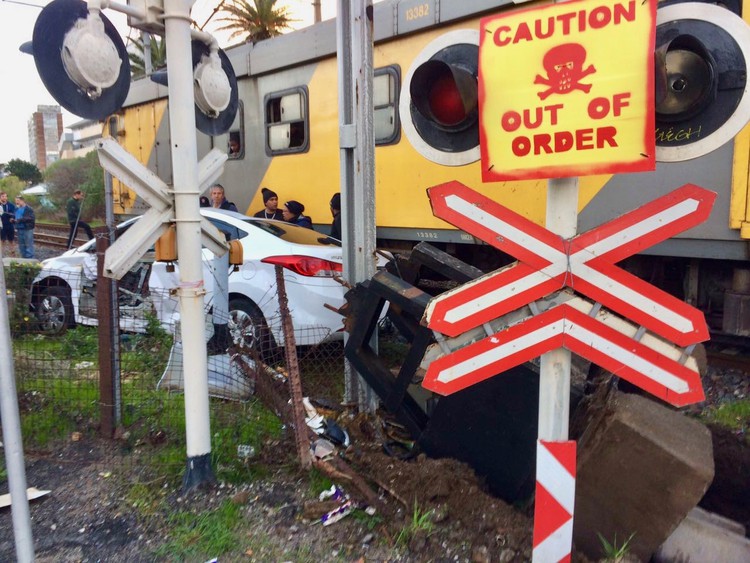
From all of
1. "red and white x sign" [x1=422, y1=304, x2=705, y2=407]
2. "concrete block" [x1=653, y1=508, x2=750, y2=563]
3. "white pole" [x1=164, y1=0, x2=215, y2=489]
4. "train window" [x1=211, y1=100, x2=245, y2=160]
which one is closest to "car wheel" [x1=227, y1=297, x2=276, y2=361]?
"white pole" [x1=164, y1=0, x2=215, y2=489]

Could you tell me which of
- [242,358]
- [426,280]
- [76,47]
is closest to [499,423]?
[426,280]

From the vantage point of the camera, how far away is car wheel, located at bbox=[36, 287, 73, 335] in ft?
20.2

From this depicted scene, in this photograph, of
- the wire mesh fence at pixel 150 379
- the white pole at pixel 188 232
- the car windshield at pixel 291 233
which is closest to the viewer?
the white pole at pixel 188 232

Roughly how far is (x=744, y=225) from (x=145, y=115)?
10003 millimetres

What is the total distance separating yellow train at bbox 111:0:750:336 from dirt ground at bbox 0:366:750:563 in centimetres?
170

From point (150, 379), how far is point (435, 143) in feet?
11.0

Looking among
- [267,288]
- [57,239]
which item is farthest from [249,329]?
[57,239]

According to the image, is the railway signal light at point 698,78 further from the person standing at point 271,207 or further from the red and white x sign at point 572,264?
the person standing at point 271,207

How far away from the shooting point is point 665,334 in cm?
224

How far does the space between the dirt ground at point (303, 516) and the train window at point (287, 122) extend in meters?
5.40

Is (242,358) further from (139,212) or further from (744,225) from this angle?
(139,212)

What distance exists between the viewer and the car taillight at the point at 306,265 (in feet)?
19.2

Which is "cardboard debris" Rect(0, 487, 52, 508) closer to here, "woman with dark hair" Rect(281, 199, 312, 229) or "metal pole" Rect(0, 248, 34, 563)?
"metal pole" Rect(0, 248, 34, 563)

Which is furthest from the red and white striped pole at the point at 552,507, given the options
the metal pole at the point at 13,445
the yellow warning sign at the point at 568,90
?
the metal pole at the point at 13,445
